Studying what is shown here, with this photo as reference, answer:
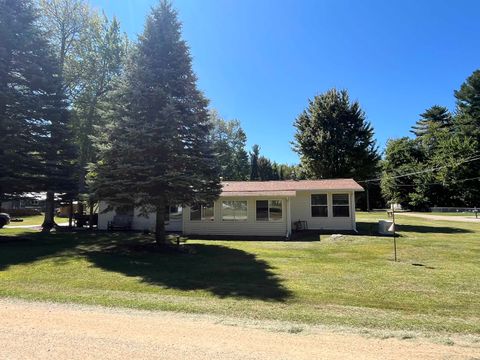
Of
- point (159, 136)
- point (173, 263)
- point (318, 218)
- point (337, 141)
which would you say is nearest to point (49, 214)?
point (159, 136)

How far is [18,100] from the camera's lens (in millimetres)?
17531

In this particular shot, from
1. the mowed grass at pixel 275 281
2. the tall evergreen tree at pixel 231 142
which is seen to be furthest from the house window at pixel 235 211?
the tall evergreen tree at pixel 231 142

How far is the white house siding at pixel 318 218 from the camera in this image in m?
21.0

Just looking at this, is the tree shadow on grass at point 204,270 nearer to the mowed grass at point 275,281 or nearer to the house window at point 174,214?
the mowed grass at point 275,281

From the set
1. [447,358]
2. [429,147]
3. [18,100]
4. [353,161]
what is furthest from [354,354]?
[429,147]

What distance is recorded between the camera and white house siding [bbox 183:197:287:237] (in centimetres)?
1978

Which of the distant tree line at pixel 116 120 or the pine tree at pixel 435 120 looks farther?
the pine tree at pixel 435 120

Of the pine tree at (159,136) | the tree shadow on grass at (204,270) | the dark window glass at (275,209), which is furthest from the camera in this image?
the dark window glass at (275,209)

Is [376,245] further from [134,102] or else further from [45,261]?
[45,261]

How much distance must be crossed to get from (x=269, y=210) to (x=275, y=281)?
11.3 metres

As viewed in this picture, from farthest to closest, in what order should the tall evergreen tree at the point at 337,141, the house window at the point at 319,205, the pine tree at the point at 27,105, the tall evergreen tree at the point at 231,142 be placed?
the tall evergreen tree at the point at 231,142 < the tall evergreen tree at the point at 337,141 < the house window at the point at 319,205 < the pine tree at the point at 27,105

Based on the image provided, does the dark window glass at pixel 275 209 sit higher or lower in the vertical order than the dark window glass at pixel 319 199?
lower

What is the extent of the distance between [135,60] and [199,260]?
806 cm

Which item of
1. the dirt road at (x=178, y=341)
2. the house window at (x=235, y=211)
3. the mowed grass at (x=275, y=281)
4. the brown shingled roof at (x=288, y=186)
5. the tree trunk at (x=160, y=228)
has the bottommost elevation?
the dirt road at (x=178, y=341)
